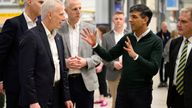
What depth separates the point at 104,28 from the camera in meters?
9.53

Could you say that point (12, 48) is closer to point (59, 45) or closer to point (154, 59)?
point (59, 45)

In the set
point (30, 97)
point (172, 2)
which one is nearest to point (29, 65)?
point (30, 97)

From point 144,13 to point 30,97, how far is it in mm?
1537

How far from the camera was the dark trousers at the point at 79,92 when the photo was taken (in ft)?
15.0

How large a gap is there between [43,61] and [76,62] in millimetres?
890

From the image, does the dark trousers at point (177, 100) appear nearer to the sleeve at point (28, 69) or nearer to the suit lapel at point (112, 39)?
the sleeve at point (28, 69)

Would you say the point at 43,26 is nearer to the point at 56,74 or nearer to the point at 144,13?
the point at 56,74

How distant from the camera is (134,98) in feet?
13.9

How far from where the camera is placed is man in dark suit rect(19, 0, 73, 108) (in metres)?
3.52

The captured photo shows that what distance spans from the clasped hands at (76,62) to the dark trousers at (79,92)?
0.14 meters

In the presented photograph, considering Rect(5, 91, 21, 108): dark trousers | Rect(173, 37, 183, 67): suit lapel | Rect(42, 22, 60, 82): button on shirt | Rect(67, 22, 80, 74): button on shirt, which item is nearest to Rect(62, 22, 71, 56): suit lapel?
Rect(67, 22, 80, 74): button on shirt

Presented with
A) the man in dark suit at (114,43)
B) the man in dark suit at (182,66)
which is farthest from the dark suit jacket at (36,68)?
the man in dark suit at (114,43)

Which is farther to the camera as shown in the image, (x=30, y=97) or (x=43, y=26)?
(x=43, y=26)

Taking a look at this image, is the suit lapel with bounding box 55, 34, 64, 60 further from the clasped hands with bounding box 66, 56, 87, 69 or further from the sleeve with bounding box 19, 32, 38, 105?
the clasped hands with bounding box 66, 56, 87, 69
